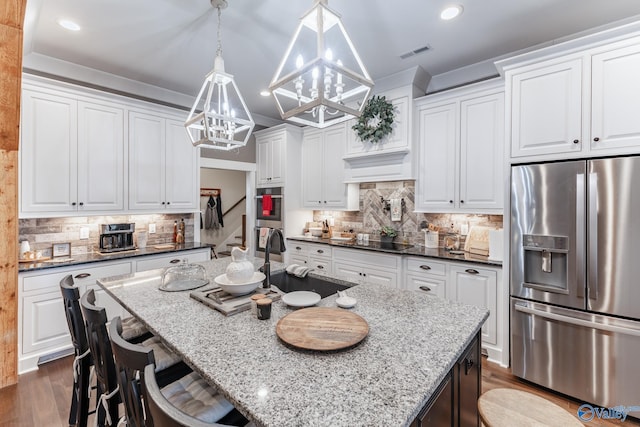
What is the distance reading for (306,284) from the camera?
2.25 meters

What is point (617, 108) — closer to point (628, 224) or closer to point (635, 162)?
point (635, 162)

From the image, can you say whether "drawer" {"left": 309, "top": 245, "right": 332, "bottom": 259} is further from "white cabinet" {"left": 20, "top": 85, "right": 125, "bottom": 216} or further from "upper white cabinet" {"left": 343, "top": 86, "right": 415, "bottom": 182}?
"white cabinet" {"left": 20, "top": 85, "right": 125, "bottom": 216}

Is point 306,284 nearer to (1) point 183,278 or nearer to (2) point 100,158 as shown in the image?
(1) point 183,278

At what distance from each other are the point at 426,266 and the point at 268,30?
274cm

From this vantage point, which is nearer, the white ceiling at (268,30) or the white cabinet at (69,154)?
the white ceiling at (268,30)

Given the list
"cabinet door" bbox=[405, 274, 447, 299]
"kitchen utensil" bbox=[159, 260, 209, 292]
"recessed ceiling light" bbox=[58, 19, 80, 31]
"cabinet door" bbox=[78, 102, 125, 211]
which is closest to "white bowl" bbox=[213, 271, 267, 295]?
"kitchen utensil" bbox=[159, 260, 209, 292]

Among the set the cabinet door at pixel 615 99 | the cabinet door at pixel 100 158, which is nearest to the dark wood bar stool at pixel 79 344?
the cabinet door at pixel 100 158

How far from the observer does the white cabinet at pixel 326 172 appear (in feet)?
13.9

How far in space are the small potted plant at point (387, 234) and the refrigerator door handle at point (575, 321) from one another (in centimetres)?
163

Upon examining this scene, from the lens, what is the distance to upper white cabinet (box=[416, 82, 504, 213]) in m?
2.95

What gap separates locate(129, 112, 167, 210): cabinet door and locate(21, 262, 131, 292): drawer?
75cm

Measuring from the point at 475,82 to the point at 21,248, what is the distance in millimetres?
4969

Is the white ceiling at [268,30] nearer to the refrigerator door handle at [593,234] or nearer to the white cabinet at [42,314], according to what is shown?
the refrigerator door handle at [593,234]

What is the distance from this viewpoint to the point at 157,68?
330 cm
